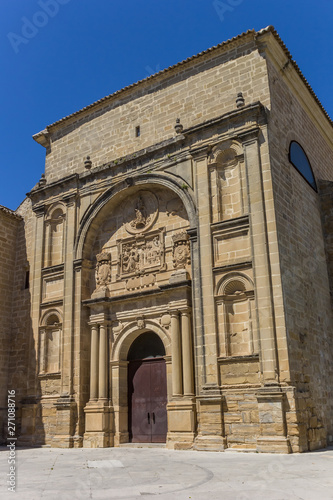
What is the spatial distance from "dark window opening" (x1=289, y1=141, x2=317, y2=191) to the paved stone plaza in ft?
23.0

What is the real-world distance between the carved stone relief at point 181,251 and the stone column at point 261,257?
2051mm

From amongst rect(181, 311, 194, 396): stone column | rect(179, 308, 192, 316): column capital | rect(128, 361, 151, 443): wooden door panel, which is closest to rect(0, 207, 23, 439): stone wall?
rect(128, 361, 151, 443): wooden door panel

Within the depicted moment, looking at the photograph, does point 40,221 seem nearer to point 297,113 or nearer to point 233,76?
point 233,76

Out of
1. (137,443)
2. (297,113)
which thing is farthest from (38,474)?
(297,113)

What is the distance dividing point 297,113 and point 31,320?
32.5 ft

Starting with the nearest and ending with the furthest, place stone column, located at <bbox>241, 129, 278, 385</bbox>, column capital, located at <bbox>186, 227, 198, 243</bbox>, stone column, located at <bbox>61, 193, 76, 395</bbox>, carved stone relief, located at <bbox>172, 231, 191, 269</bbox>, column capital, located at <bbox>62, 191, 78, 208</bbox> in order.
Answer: stone column, located at <bbox>241, 129, 278, 385</bbox>, column capital, located at <bbox>186, 227, 198, 243</bbox>, carved stone relief, located at <bbox>172, 231, 191, 269</bbox>, stone column, located at <bbox>61, 193, 76, 395</bbox>, column capital, located at <bbox>62, 191, 78, 208</bbox>

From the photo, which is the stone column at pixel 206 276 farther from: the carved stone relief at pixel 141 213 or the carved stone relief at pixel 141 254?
the carved stone relief at pixel 141 213

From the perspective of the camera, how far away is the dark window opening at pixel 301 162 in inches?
505

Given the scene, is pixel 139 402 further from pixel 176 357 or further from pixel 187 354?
pixel 187 354

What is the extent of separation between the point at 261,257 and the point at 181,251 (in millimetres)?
2494

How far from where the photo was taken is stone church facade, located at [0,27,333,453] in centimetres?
1046

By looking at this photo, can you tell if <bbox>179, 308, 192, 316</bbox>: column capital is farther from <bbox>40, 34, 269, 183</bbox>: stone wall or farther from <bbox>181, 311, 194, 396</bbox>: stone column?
<bbox>40, 34, 269, 183</bbox>: stone wall

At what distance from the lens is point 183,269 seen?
40.2 feet

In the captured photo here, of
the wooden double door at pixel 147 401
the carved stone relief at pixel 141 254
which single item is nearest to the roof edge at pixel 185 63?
the carved stone relief at pixel 141 254
